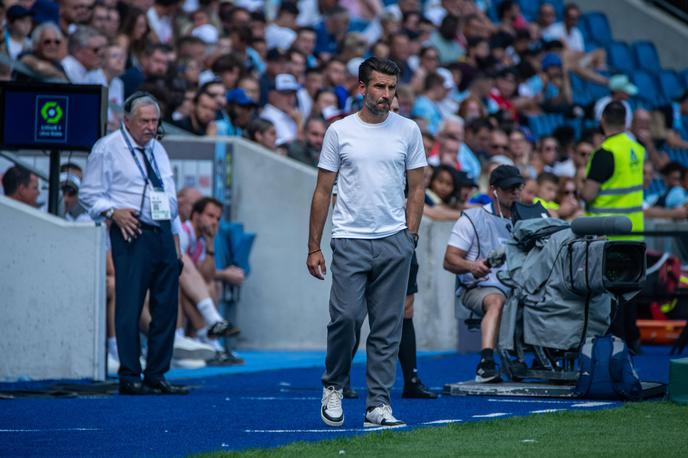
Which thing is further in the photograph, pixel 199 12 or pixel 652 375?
pixel 199 12

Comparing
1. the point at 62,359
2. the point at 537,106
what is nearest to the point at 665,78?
the point at 537,106

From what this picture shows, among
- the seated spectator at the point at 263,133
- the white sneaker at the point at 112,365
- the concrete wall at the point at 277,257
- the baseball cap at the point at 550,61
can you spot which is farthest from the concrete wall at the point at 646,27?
the white sneaker at the point at 112,365

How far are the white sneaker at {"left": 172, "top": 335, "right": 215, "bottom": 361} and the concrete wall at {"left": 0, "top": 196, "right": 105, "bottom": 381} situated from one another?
2073mm

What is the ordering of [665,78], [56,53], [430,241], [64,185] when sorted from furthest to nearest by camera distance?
1. [665,78]
2. [430,241]
3. [56,53]
4. [64,185]

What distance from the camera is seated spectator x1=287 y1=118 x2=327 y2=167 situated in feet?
53.1

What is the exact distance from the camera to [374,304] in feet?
27.4

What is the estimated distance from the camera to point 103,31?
16.2m

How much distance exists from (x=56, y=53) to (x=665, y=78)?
15567 mm

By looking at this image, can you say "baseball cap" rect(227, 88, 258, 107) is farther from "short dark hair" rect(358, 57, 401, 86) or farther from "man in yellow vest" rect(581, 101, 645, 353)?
"short dark hair" rect(358, 57, 401, 86)

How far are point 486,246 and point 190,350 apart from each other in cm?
372

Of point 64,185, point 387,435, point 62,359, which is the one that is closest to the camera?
point 387,435

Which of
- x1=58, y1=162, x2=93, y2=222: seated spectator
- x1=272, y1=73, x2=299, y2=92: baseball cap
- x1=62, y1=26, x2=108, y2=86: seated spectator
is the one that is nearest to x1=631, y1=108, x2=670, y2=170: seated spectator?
x1=272, y1=73, x2=299, y2=92: baseball cap

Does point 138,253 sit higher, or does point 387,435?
point 138,253

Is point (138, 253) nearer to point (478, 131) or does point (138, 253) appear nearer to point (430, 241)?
point (430, 241)
